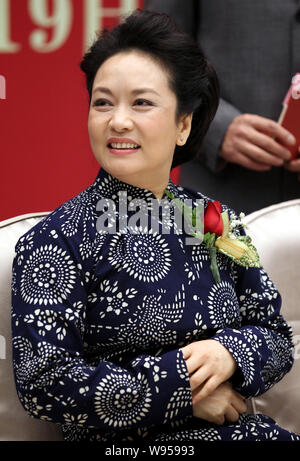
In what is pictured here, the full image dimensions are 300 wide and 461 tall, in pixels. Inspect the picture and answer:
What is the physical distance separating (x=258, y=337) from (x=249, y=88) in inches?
30.1

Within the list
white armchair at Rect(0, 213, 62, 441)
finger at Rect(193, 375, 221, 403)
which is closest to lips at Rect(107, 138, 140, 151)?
white armchair at Rect(0, 213, 62, 441)

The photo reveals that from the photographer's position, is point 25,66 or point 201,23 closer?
point 201,23

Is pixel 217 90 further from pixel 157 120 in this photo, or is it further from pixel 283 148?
pixel 283 148

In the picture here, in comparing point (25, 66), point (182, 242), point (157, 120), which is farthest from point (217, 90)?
point (25, 66)

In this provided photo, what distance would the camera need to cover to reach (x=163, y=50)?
140 cm

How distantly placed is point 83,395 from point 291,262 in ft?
2.09

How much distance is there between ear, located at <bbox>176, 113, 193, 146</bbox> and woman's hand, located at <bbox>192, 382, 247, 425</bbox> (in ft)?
1.49

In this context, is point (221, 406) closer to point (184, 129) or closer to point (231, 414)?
point (231, 414)

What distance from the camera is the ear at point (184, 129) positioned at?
1473 mm

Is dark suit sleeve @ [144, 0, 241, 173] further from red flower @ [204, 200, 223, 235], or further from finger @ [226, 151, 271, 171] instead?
red flower @ [204, 200, 223, 235]

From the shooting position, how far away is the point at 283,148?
6.27 feet

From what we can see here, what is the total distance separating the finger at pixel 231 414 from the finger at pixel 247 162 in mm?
743

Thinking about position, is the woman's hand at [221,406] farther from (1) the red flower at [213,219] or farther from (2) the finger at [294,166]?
(2) the finger at [294,166]

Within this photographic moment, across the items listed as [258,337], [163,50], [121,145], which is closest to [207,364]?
[258,337]
